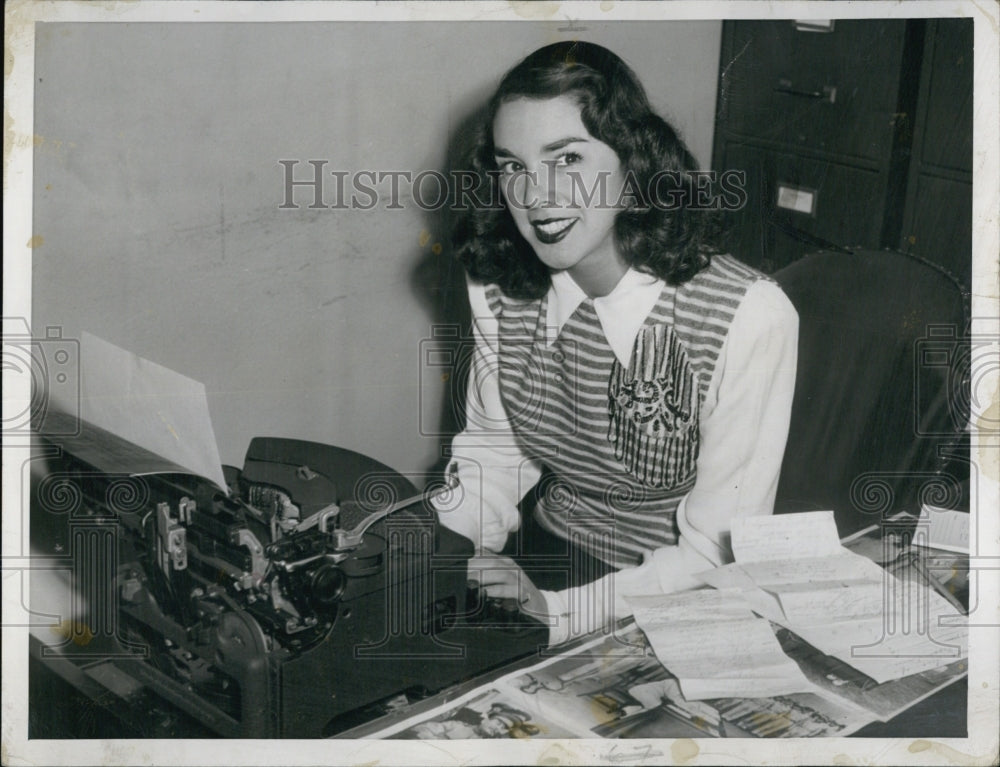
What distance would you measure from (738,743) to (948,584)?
Result: 0.45 metres

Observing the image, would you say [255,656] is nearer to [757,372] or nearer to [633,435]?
[633,435]

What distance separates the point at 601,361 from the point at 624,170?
0.31 meters

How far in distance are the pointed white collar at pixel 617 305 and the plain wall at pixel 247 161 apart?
0.71 ft

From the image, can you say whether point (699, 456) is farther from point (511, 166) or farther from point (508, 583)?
point (511, 166)

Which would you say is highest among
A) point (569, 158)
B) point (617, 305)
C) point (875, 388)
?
point (569, 158)

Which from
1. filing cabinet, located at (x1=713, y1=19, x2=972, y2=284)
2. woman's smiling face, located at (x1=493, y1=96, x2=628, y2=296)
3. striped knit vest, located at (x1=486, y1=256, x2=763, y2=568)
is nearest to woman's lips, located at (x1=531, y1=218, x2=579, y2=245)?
woman's smiling face, located at (x1=493, y1=96, x2=628, y2=296)

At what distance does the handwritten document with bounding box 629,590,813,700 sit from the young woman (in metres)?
0.06

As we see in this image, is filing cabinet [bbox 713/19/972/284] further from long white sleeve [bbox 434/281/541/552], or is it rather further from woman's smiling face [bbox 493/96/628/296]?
long white sleeve [bbox 434/281/541/552]

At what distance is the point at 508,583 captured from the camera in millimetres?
A: 1931

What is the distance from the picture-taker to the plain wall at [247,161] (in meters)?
1.85

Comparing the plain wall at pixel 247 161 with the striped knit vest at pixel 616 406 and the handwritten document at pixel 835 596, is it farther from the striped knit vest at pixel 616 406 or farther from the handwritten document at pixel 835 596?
the handwritten document at pixel 835 596

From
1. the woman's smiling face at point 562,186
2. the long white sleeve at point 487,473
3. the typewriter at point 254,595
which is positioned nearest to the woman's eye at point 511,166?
the woman's smiling face at point 562,186

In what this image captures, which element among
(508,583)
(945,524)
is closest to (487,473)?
(508,583)

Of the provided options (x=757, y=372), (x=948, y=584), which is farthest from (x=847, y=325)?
(x=948, y=584)
